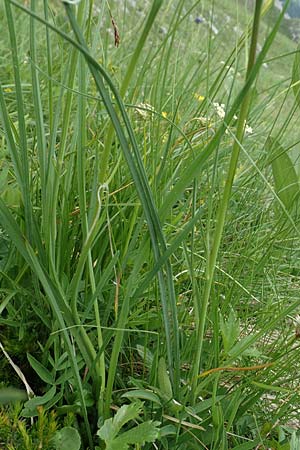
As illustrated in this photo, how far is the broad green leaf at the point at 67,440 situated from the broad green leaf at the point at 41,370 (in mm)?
74

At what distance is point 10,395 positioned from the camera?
708 millimetres

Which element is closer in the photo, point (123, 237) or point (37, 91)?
point (37, 91)

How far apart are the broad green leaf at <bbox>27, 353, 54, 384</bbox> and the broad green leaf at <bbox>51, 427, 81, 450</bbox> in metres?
0.07

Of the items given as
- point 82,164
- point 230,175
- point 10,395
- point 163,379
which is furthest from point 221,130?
point 10,395

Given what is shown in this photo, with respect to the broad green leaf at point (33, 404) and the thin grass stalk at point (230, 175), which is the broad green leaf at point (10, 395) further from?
the thin grass stalk at point (230, 175)

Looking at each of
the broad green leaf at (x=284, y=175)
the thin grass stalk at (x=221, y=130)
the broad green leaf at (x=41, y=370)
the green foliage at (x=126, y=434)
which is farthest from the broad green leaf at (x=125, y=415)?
the broad green leaf at (x=284, y=175)

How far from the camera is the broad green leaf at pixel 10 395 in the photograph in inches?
27.6

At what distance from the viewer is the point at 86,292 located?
0.78 m

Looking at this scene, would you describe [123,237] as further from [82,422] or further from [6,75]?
[6,75]

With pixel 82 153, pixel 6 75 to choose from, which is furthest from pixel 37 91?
pixel 6 75

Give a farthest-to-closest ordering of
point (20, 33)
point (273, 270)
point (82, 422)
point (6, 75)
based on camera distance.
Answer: point (20, 33)
point (6, 75)
point (273, 270)
point (82, 422)

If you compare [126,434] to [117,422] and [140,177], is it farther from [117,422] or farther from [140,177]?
[140,177]

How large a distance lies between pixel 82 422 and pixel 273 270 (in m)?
0.39

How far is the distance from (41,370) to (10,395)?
47 mm
